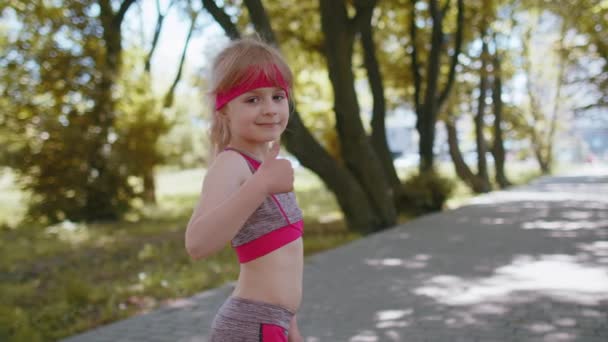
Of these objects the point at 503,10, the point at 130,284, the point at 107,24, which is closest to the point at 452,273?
the point at 130,284

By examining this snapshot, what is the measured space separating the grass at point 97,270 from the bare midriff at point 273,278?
3565mm

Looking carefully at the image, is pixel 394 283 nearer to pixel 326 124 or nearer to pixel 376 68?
pixel 376 68

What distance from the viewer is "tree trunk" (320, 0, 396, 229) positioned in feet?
40.0

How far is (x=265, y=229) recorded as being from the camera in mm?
2061

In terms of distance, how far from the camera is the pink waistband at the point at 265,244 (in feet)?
6.76

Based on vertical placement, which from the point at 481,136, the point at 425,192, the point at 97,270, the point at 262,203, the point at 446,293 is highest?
the point at 481,136

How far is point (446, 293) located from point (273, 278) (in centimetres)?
493

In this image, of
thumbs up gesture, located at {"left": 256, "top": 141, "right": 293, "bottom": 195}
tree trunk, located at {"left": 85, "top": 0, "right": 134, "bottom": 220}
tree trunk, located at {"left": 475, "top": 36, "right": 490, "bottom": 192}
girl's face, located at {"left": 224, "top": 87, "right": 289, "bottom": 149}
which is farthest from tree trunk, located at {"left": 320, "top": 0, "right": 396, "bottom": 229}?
tree trunk, located at {"left": 475, "top": 36, "right": 490, "bottom": 192}

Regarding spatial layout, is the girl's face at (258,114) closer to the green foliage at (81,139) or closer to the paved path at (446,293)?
the paved path at (446,293)

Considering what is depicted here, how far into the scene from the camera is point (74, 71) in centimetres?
1316

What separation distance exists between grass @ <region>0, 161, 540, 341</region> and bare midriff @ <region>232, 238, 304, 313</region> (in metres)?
3.56

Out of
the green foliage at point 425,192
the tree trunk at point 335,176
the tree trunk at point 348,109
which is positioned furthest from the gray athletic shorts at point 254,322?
the green foliage at point 425,192

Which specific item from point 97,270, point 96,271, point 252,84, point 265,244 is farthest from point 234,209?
point 97,270

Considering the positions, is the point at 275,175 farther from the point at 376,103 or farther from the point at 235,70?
the point at 376,103
